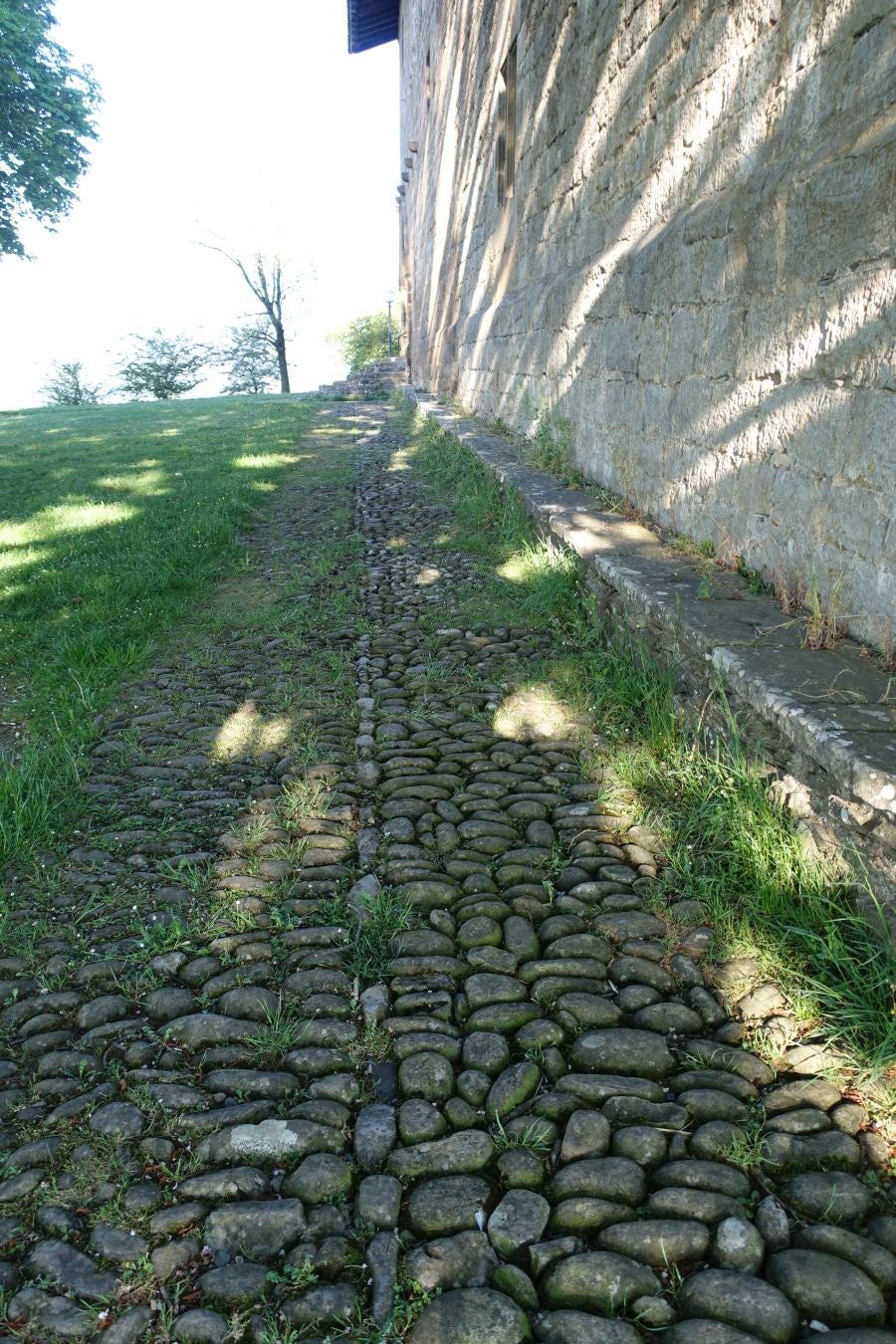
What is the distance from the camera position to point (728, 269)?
3.44 m

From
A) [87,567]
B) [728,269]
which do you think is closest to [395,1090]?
[728,269]

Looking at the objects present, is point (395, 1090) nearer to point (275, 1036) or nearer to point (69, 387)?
point (275, 1036)

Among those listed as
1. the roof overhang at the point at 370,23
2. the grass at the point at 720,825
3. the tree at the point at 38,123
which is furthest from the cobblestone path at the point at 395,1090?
the roof overhang at the point at 370,23

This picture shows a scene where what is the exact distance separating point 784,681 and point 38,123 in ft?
78.2

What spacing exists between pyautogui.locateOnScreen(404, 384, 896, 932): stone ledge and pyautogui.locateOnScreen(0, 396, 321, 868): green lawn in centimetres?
230

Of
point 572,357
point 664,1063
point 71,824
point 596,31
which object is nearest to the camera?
point 664,1063

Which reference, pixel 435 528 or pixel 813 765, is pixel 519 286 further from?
pixel 813 765

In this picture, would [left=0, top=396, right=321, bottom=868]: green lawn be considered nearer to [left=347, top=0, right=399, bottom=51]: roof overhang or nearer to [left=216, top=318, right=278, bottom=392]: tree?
[left=347, top=0, right=399, bottom=51]: roof overhang

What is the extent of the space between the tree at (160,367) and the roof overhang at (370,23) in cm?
1706

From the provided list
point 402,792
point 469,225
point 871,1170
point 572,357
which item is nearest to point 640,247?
point 572,357

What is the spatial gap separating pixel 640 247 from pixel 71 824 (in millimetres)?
4048

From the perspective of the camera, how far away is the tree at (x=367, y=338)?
151 ft

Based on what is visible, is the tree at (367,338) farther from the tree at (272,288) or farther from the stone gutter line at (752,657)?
the stone gutter line at (752,657)

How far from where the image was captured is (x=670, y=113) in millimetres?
4180
